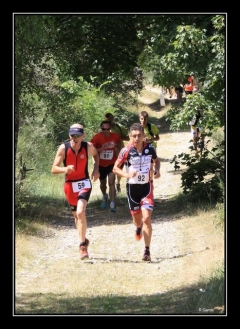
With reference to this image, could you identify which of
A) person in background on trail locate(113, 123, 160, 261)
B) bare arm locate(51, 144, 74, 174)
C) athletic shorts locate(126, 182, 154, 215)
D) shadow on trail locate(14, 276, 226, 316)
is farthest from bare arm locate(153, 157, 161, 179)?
shadow on trail locate(14, 276, 226, 316)

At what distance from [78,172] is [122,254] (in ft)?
5.09

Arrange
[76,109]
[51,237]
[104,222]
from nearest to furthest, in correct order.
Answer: [51,237]
[104,222]
[76,109]

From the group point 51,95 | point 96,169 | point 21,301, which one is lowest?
point 21,301

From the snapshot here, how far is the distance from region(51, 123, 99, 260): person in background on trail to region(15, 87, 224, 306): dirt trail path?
0.57 m

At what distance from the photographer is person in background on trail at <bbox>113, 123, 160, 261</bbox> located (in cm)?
1136

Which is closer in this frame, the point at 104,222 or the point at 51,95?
the point at 104,222

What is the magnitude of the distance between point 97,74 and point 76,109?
10.3 m

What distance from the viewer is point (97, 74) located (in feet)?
52.9

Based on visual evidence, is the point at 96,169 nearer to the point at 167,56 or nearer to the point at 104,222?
the point at 167,56

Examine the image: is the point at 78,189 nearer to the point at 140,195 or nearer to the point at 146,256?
the point at 140,195

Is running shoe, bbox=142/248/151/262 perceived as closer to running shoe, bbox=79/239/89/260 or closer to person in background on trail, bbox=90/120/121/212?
running shoe, bbox=79/239/89/260

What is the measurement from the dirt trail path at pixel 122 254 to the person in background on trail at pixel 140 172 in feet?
2.15
